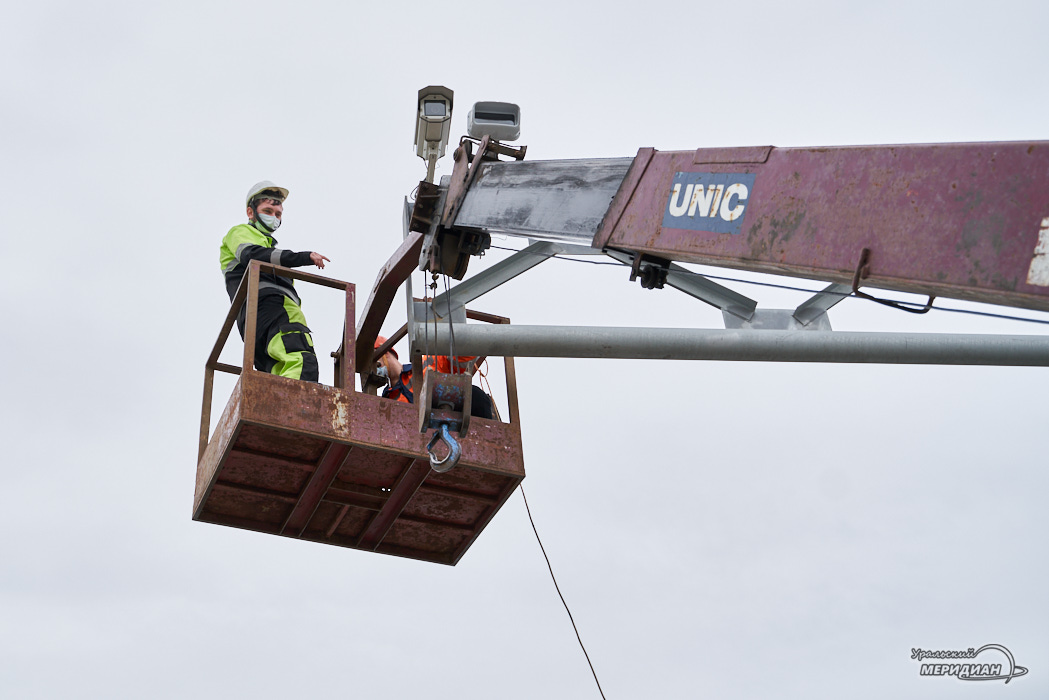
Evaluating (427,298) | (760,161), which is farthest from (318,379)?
(760,161)

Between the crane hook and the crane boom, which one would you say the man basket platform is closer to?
the crane hook

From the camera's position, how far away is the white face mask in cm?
1040

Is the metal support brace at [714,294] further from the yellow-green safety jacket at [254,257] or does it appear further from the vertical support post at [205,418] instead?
the vertical support post at [205,418]

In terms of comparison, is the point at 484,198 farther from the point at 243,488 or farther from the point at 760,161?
the point at 243,488

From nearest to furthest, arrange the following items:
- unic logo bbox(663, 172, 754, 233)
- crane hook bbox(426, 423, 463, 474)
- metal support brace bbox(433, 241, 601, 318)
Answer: unic logo bbox(663, 172, 754, 233)
crane hook bbox(426, 423, 463, 474)
metal support brace bbox(433, 241, 601, 318)

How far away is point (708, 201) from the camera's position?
5688mm

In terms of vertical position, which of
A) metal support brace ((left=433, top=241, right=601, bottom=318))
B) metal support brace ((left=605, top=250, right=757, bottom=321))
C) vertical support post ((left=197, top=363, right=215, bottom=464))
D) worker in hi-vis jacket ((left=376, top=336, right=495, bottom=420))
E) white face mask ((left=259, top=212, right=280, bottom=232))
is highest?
metal support brace ((left=605, top=250, right=757, bottom=321))

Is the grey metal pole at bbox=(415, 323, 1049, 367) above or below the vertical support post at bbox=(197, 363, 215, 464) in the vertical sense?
above

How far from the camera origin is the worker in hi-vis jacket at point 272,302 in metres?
9.40

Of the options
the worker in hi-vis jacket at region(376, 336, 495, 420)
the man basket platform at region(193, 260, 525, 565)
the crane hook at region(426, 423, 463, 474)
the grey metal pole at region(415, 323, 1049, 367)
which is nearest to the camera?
the grey metal pole at region(415, 323, 1049, 367)

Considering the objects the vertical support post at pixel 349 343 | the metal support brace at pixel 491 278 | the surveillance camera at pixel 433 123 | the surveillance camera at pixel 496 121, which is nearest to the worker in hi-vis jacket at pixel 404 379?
the vertical support post at pixel 349 343

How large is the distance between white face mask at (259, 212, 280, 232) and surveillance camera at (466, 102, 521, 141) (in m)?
3.40

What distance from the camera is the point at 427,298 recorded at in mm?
7629

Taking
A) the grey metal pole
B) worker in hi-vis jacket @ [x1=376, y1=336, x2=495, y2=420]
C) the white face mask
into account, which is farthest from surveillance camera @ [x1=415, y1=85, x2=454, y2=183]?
the grey metal pole
